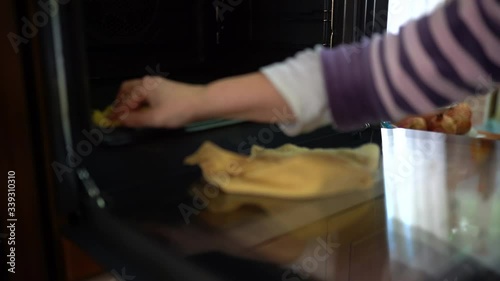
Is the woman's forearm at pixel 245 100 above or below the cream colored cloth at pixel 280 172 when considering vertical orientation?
above

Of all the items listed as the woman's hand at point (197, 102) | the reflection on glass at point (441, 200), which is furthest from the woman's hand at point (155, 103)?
the reflection on glass at point (441, 200)

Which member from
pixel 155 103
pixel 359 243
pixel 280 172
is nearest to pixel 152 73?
pixel 155 103

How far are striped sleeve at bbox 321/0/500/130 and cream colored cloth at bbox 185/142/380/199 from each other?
0.23 m

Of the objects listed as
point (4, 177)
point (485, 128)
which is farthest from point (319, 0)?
point (485, 128)

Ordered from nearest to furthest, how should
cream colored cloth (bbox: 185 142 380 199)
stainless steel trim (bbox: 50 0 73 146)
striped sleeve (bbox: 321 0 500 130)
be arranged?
1. striped sleeve (bbox: 321 0 500 130)
2. stainless steel trim (bbox: 50 0 73 146)
3. cream colored cloth (bbox: 185 142 380 199)

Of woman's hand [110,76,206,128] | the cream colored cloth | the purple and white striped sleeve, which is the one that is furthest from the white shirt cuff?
the cream colored cloth

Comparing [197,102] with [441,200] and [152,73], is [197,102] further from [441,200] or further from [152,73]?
[441,200]

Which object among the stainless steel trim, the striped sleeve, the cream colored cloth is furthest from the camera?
the cream colored cloth

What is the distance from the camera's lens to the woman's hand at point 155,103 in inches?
17.7

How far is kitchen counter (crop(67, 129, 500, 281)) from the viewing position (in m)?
A: 0.35

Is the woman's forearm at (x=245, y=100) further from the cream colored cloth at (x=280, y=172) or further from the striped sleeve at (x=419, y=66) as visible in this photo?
the cream colored cloth at (x=280, y=172)

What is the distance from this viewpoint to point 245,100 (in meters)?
0.37

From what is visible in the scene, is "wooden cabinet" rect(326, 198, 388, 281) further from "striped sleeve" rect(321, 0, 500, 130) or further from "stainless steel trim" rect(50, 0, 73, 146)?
"stainless steel trim" rect(50, 0, 73, 146)

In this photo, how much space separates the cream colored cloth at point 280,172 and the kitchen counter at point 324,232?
19 millimetres
